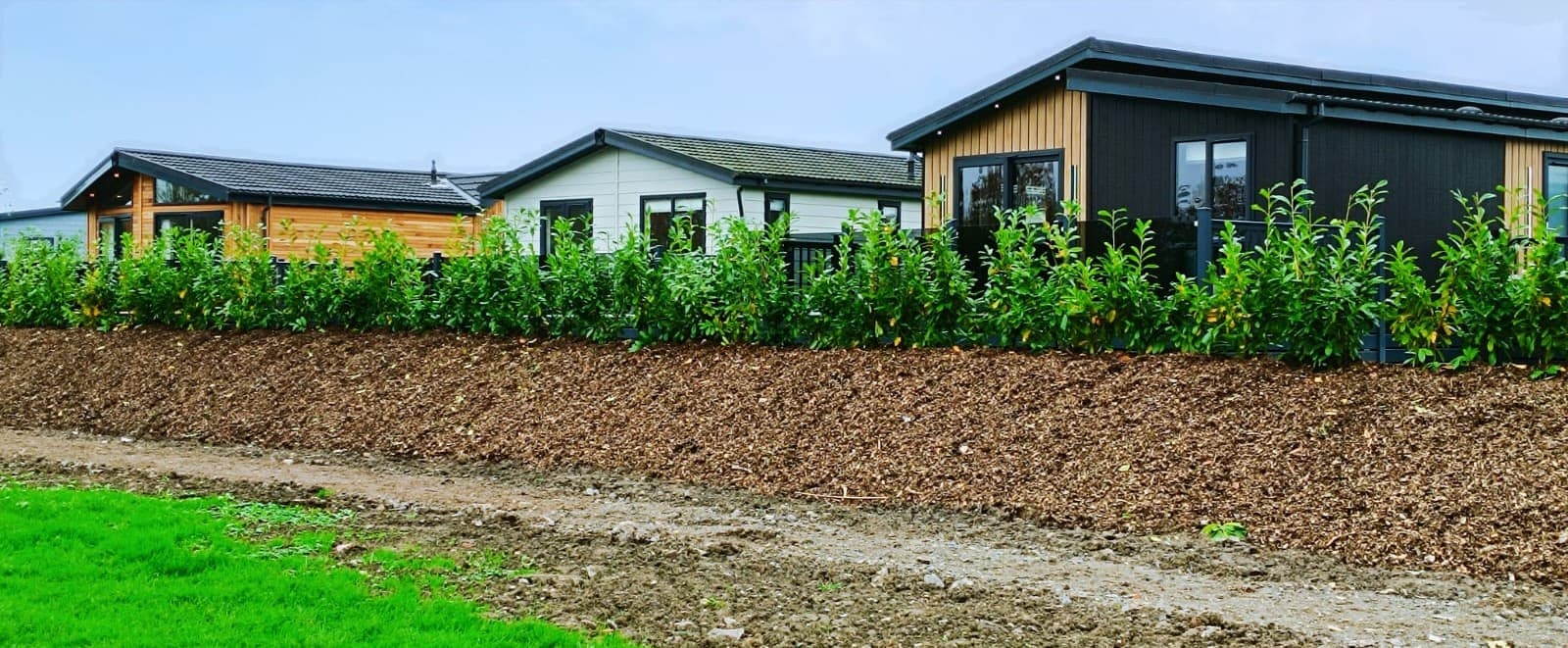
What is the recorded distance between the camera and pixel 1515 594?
574 cm

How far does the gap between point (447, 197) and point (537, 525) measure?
2119 cm

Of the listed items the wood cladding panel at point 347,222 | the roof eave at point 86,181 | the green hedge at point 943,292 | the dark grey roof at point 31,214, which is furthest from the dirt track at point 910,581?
the dark grey roof at point 31,214

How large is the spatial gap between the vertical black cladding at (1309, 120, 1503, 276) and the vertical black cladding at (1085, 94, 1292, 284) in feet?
1.35

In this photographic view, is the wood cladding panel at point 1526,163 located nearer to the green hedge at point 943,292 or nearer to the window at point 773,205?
the green hedge at point 943,292

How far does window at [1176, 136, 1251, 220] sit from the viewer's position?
46.8ft

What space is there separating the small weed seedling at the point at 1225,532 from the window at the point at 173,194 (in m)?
21.8

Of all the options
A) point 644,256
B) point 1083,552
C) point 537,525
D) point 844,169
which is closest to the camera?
point 1083,552

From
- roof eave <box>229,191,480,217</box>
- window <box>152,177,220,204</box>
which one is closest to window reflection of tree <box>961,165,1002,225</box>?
roof eave <box>229,191,480,217</box>

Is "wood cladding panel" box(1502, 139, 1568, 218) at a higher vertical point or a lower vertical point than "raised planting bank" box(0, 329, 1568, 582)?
higher

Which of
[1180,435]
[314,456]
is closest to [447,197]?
[314,456]

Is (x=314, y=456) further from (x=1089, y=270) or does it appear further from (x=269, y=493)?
(x=1089, y=270)

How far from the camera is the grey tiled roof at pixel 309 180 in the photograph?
24750 mm

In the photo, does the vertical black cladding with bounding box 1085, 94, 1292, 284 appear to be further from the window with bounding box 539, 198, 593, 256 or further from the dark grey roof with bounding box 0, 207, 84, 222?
the dark grey roof with bounding box 0, 207, 84, 222

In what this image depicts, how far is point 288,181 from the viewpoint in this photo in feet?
83.2
